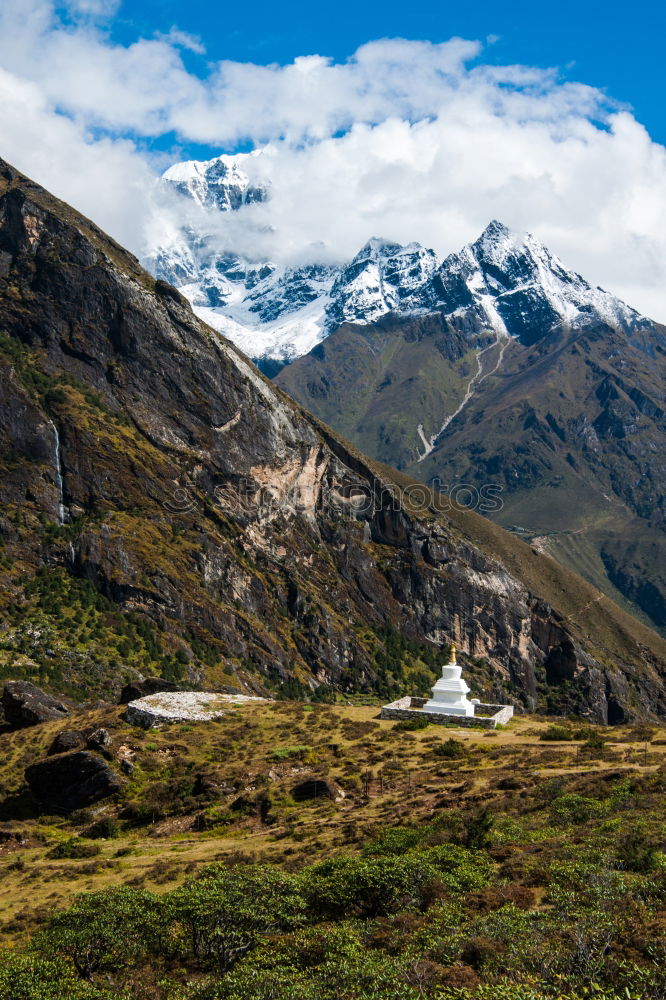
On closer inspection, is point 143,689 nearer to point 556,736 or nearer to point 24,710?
point 24,710

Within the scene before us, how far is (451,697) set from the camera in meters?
64.4

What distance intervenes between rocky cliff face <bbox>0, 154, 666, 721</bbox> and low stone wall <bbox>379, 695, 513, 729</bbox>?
152 ft

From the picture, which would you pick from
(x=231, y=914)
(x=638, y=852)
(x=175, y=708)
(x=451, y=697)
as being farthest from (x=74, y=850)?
(x=451, y=697)

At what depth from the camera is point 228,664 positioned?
127 metres

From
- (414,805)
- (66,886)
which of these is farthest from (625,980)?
(66,886)

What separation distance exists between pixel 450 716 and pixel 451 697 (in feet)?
8.96

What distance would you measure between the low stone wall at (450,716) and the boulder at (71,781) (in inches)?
901

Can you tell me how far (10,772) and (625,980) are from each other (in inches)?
1835

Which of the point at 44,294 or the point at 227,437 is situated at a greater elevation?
the point at 44,294

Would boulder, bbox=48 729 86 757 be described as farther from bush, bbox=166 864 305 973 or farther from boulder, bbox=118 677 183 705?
bush, bbox=166 864 305 973

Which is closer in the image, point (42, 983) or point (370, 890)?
point (42, 983)

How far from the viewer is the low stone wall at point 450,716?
199 ft

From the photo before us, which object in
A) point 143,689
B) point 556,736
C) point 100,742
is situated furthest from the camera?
point 143,689

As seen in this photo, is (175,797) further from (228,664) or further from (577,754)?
(228,664)
